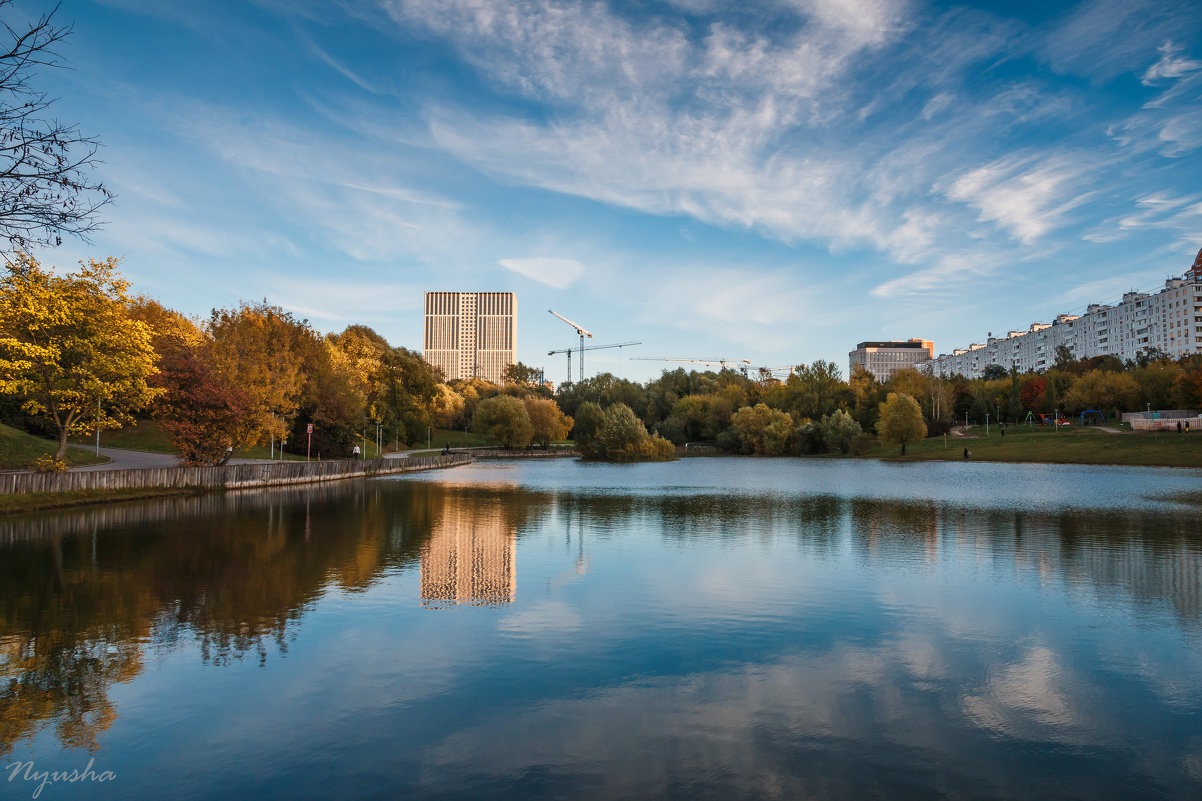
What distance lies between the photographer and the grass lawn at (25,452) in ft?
109

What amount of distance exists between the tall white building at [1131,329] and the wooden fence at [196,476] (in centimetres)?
10453

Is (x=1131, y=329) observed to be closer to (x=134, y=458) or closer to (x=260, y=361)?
(x=260, y=361)

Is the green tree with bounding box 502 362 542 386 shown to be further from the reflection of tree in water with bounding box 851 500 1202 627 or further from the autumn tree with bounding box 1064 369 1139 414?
the reflection of tree in water with bounding box 851 500 1202 627

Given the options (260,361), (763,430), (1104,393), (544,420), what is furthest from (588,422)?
(1104,393)

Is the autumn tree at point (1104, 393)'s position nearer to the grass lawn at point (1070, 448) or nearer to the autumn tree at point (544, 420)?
the grass lawn at point (1070, 448)

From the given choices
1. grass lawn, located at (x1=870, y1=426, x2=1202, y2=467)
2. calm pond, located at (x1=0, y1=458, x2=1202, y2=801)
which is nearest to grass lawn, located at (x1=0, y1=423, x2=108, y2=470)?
calm pond, located at (x1=0, y1=458, x2=1202, y2=801)

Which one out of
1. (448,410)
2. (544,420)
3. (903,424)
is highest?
(448,410)

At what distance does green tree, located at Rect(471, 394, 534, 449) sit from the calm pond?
77857mm

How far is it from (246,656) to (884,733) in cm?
822

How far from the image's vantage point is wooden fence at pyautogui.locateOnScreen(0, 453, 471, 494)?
2555 cm

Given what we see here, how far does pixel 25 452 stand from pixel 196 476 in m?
10.9

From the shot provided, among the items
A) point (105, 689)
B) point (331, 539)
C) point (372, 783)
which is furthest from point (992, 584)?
point (331, 539)

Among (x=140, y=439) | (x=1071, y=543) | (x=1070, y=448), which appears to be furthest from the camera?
(x=1070, y=448)

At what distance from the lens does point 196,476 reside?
109 feet
